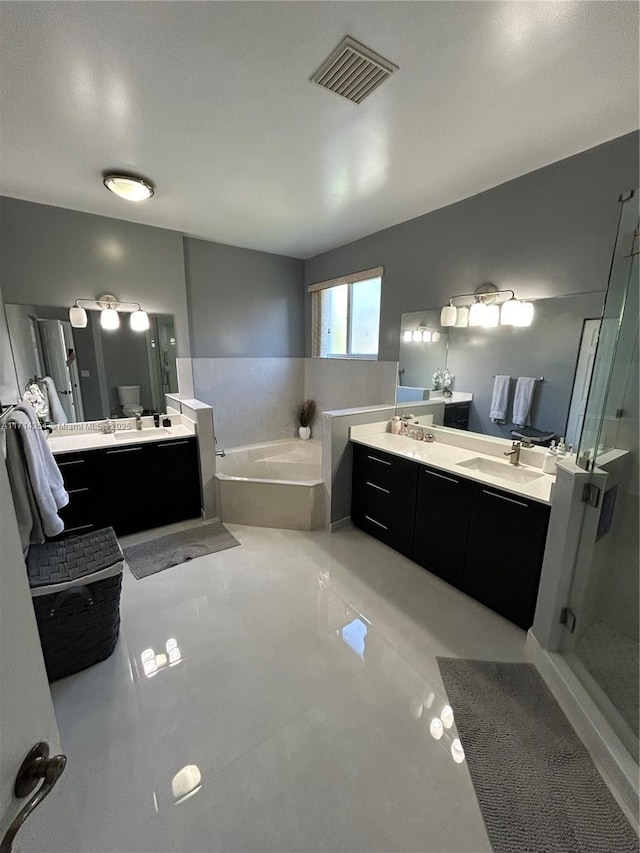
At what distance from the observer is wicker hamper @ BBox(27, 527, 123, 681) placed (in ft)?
5.14

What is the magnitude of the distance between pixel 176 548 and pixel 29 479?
123 centimetres

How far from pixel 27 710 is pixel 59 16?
6.64 ft

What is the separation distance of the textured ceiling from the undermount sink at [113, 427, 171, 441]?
6.04 ft

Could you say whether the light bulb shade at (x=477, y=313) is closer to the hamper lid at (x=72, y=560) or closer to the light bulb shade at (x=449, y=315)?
the light bulb shade at (x=449, y=315)

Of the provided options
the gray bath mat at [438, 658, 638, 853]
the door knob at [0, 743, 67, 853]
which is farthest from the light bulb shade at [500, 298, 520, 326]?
the door knob at [0, 743, 67, 853]

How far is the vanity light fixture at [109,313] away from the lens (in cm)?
289

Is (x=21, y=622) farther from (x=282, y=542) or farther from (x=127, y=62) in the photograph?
(x=282, y=542)

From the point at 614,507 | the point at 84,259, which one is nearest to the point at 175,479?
the point at 84,259

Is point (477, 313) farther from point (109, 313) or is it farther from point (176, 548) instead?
point (109, 313)

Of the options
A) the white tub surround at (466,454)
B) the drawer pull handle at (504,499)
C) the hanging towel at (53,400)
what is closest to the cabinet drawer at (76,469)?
the hanging towel at (53,400)

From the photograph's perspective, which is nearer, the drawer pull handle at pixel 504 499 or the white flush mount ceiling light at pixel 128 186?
the drawer pull handle at pixel 504 499

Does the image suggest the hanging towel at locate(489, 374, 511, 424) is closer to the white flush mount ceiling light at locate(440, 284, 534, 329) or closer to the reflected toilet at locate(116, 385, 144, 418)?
the white flush mount ceiling light at locate(440, 284, 534, 329)

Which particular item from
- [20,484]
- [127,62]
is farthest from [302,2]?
[20,484]

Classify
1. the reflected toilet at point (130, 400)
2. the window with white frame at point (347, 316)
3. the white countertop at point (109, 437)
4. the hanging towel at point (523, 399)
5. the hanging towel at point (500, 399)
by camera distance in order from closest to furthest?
the hanging towel at point (523, 399) < the hanging towel at point (500, 399) < the white countertop at point (109, 437) < the reflected toilet at point (130, 400) < the window with white frame at point (347, 316)
